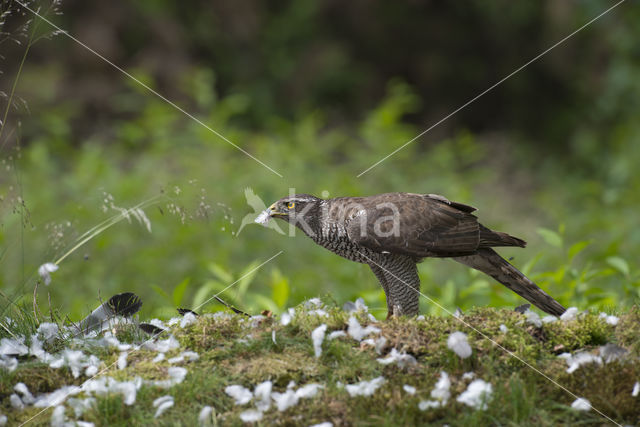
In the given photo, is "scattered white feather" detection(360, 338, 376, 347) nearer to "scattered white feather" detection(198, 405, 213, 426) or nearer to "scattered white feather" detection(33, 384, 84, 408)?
"scattered white feather" detection(198, 405, 213, 426)

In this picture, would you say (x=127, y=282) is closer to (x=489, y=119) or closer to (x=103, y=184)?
(x=103, y=184)

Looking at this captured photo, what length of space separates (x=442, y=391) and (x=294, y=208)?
56.8 inches

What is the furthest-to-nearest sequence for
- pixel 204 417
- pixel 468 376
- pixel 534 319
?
pixel 534 319
pixel 468 376
pixel 204 417

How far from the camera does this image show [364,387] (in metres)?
2.55

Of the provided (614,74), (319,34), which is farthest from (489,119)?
(319,34)

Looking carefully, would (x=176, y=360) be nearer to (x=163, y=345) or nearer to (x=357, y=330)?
(x=163, y=345)

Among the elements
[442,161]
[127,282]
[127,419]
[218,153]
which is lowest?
[127,419]

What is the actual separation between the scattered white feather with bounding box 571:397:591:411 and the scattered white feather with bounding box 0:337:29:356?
233 cm

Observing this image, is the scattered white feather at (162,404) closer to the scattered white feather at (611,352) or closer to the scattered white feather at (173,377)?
the scattered white feather at (173,377)

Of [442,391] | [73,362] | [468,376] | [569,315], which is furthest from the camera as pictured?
[569,315]

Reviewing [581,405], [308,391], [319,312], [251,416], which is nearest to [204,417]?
[251,416]

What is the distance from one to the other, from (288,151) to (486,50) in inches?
201

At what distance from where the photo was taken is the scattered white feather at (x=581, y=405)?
2471 mm

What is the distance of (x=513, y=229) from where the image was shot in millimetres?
7934
